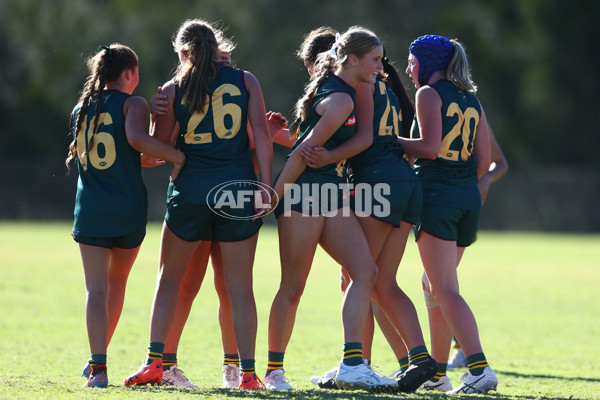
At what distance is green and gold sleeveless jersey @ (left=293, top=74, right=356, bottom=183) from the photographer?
16.6 feet

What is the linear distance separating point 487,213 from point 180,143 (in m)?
27.7

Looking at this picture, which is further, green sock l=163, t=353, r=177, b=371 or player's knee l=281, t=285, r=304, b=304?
green sock l=163, t=353, r=177, b=371

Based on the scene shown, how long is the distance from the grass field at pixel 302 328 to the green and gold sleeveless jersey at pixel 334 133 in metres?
1.30

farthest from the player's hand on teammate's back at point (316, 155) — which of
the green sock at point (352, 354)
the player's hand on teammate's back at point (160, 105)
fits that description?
the green sock at point (352, 354)

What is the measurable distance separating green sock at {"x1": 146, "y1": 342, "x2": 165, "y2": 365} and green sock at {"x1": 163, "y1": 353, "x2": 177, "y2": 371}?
31 cm

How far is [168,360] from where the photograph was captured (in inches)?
214

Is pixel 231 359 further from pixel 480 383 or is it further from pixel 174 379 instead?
pixel 480 383

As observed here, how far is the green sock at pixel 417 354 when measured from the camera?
513cm

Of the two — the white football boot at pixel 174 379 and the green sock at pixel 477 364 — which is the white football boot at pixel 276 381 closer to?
the white football boot at pixel 174 379

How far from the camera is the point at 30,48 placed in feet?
117

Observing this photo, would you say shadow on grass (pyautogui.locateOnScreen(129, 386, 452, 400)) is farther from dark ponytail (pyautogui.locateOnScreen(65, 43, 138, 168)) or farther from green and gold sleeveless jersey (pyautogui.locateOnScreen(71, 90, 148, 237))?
dark ponytail (pyautogui.locateOnScreen(65, 43, 138, 168))

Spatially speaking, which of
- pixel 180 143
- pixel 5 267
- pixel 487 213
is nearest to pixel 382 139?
pixel 180 143

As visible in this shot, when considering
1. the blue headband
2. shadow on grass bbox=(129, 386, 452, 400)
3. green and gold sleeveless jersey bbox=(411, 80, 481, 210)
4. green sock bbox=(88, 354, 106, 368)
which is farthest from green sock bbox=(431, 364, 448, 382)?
green sock bbox=(88, 354, 106, 368)

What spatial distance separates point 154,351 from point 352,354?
1231 millimetres
